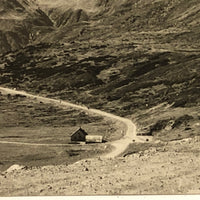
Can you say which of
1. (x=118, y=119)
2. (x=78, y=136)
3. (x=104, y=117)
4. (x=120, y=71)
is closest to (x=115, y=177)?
(x=78, y=136)

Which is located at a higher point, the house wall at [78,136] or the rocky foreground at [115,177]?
the house wall at [78,136]

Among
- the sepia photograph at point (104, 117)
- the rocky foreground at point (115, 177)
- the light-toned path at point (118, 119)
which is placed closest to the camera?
A: the rocky foreground at point (115, 177)

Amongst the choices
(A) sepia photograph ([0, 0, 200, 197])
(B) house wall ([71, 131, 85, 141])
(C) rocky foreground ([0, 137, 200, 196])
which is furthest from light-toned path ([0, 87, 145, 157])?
(C) rocky foreground ([0, 137, 200, 196])

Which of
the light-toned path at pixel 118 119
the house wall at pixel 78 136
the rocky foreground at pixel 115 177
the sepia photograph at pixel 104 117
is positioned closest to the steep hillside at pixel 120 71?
the sepia photograph at pixel 104 117

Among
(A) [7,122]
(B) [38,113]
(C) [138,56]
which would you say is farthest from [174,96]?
(C) [138,56]

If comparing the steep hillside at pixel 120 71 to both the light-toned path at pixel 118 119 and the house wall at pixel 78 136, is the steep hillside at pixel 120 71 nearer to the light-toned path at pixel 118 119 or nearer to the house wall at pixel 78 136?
the light-toned path at pixel 118 119
